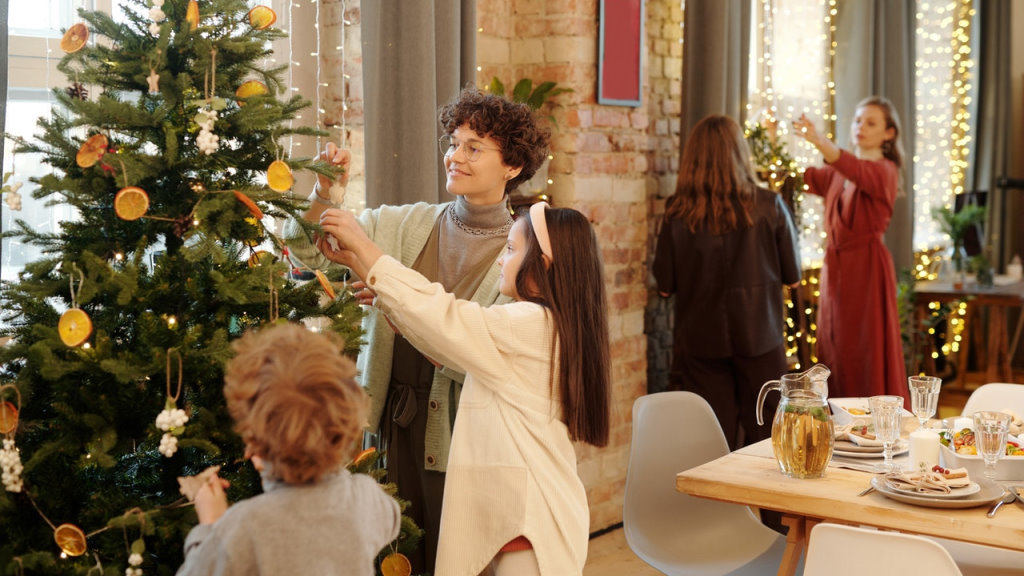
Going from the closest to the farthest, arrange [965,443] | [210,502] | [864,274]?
1. [210,502]
2. [965,443]
3. [864,274]

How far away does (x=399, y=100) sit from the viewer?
9.91 feet

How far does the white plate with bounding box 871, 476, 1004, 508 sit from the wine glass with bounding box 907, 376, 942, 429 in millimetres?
318

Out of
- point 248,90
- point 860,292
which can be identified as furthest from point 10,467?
point 860,292

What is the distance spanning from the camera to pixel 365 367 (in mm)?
2510

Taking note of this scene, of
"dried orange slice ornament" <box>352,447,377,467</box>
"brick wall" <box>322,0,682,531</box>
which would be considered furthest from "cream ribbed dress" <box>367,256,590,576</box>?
"brick wall" <box>322,0,682,531</box>

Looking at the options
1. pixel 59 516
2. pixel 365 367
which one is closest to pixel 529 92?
pixel 365 367

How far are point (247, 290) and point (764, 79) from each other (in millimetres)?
4369

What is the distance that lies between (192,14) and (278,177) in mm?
313

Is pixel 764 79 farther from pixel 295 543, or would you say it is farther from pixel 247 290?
pixel 295 543

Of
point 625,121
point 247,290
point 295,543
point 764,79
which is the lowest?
point 295,543

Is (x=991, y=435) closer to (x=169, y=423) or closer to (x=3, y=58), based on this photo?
(x=169, y=423)

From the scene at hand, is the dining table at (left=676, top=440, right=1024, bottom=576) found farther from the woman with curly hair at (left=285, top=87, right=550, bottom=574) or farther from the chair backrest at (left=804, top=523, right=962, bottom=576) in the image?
the woman with curly hair at (left=285, top=87, right=550, bottom=574)

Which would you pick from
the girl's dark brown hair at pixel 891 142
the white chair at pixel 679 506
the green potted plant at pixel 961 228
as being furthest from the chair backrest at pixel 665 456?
the green potted plant at pixel 961 228

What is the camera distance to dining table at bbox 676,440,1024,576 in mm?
2064
